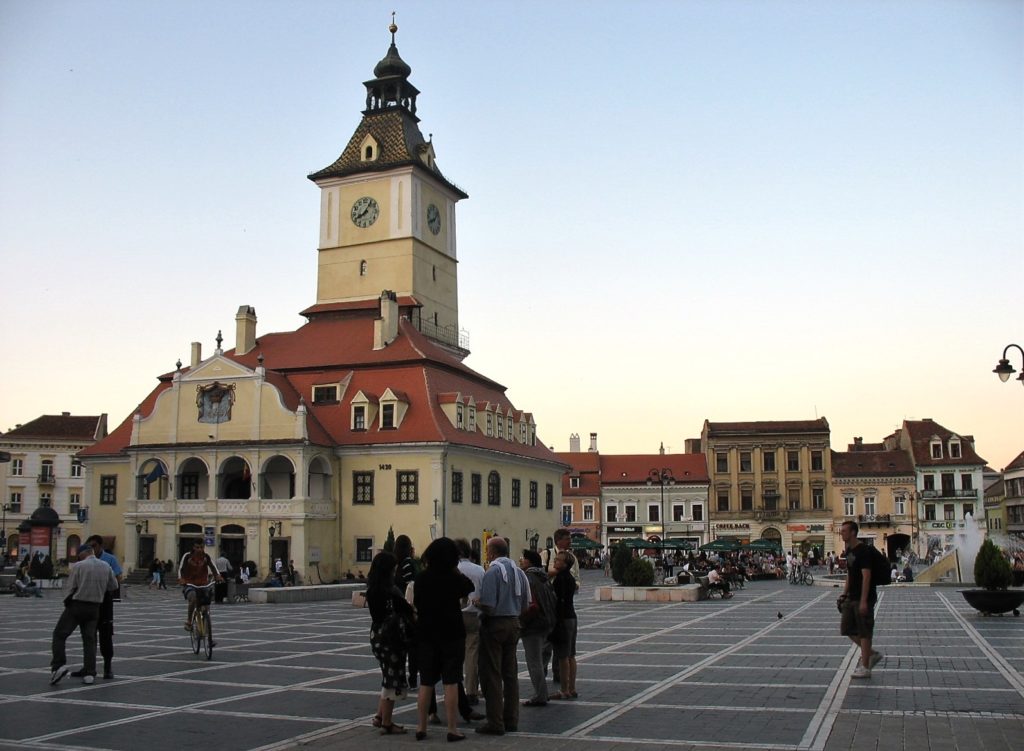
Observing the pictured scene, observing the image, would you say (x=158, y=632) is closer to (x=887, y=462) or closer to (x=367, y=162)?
(x=367, y=162)

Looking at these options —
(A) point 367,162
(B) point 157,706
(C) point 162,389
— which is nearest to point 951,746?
(B) point 157,706

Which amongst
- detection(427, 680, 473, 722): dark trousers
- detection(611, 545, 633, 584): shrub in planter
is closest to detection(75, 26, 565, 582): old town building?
detection(611, 545, 633, 584): shrub in planter

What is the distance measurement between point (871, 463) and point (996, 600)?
61.3m

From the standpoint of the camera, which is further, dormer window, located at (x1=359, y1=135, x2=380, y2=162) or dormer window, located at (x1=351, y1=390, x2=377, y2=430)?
dormer window, located at (x1=359, y1=135, x2=380, y2=162)

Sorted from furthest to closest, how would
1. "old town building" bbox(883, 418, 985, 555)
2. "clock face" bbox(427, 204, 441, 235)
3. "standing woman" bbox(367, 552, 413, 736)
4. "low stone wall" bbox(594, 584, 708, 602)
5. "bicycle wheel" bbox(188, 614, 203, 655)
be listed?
1. "old town building" bbox(883, 418, 985, 555)
2. "clock face" bbox(427, 204, 441, 235)
3. "low stone wall" bbox(594, 584, 708, 602)
4. "bicycle wheel" bbox(188, 614, 203, 655)
5. "standing woman" bbox(367, 552, 413, 736)

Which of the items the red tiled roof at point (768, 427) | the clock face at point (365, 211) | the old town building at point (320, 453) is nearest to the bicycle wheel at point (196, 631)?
the old town building at point (320, 453)

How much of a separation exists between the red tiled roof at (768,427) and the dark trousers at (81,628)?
72.6 m

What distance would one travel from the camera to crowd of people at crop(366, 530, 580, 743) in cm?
1077

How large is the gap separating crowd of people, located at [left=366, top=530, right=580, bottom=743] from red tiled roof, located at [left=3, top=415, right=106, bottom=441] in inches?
3128

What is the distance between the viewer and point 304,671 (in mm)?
16016

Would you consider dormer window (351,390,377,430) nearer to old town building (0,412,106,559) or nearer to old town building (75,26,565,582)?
old town building (75,26,565,582)

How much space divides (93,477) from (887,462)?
6006 cm

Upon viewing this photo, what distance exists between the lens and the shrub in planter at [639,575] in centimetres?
3525

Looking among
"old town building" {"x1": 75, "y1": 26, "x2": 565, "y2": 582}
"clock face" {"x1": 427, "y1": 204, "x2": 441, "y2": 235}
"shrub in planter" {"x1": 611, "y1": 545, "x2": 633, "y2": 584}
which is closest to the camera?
"shrub in planter" {"x1": 611, "y1": 545, "x2": 633, "y2": 584}
